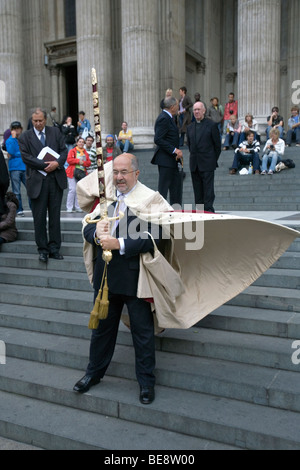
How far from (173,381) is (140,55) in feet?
54.2

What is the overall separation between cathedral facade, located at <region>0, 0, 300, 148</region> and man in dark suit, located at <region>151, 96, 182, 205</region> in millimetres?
11087

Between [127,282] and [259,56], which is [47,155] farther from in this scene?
[259,56]

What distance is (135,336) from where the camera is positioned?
3779mm

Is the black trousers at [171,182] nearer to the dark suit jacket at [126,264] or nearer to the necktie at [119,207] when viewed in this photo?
the necktie at [119,207]

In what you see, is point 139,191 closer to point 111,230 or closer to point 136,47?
point 111,230

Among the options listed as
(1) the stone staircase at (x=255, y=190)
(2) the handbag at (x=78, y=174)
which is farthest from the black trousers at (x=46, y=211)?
(1) the stone staircase at (x=255, y=190)

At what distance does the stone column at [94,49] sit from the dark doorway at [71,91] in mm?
4867

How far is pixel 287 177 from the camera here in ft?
40.4

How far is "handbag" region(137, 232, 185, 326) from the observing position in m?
3.64

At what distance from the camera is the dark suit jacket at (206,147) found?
771cm
